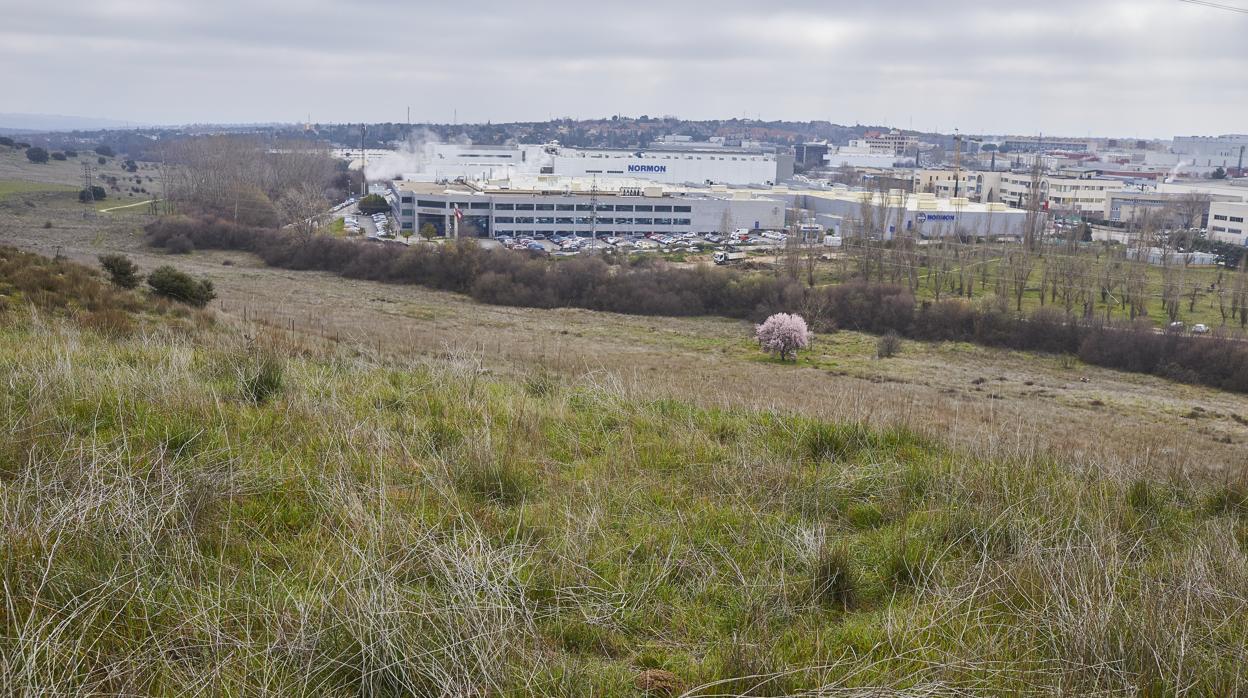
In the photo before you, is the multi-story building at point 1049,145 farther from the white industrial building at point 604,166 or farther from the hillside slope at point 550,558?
the hillside slope at point 550,558

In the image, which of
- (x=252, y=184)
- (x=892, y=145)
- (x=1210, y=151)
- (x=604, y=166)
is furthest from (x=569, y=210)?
(x=1210, y=151)

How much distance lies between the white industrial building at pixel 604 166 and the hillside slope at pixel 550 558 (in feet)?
174

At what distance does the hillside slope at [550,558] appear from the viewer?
1830 mm

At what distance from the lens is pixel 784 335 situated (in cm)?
1919

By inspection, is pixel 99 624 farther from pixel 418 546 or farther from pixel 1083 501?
pixel 1083 501

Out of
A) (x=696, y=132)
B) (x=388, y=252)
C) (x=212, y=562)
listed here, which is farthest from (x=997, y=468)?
(x=696, y=132)

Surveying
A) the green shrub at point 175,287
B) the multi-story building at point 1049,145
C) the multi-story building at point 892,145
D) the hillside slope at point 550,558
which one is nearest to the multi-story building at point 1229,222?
the green shrub at point 175,287

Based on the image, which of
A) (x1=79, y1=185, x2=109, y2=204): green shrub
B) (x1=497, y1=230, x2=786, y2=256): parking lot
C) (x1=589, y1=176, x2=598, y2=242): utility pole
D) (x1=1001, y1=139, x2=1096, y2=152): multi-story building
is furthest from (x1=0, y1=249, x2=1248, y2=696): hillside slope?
(x1=1001, y1=139, x2=1096, y2=152): multi-story building

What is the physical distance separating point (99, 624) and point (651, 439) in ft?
7.44

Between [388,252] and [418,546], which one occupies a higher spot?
[418,546]

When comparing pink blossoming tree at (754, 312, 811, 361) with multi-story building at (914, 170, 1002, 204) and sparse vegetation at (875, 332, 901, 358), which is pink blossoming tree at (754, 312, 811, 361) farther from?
multi-story building at (914, 170, 1002, 204)

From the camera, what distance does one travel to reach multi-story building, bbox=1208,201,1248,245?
1485 inches

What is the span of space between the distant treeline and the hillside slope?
64.5 ft

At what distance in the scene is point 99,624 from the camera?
186 cm
